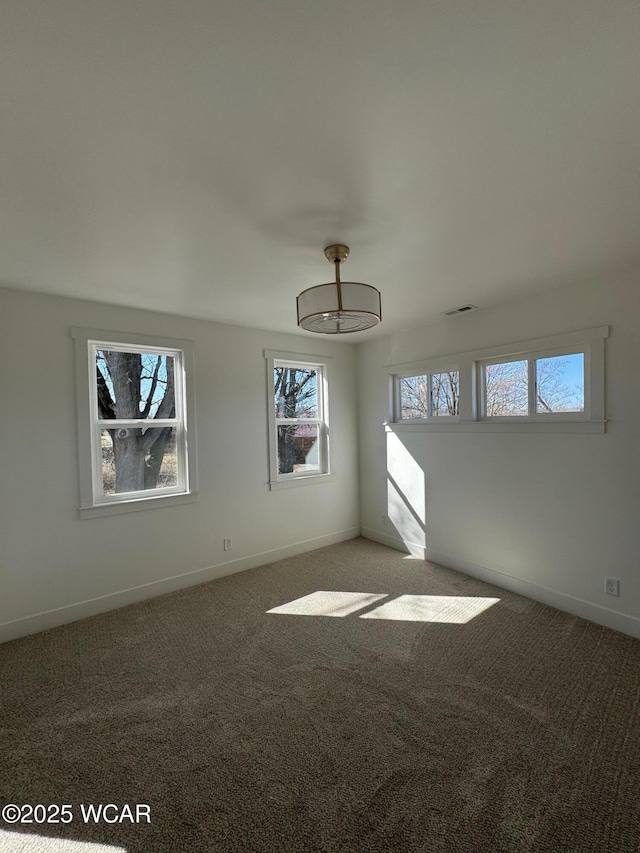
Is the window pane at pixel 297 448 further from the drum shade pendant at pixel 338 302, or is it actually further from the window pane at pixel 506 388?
the drum shade pendant at pixel 338 302

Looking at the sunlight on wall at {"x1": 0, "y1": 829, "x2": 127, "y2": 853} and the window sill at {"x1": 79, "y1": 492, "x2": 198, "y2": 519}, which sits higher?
the window sill at {"x1": 79, "y1": 492, "x2": 198, "y2": 519}

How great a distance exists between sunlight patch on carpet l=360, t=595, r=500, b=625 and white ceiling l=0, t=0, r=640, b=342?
2571 mm

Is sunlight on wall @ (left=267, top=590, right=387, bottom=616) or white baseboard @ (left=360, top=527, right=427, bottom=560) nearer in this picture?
sunlight on wall @ (left=267, top=590, right=387, bottom=616)

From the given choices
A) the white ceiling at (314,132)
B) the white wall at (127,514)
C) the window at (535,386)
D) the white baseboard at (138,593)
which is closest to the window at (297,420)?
the white wall at (127,514)

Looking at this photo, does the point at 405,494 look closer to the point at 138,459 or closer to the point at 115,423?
the point at 138,459

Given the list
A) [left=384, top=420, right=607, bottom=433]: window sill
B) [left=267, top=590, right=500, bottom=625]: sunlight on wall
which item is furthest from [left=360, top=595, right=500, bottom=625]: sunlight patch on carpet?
[left=384, top=420, right=607, bottom=433]: window sill

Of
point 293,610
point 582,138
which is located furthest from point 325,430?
point 582,138

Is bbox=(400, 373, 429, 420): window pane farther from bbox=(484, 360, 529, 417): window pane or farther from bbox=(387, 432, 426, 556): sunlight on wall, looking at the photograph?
bbox=(484, 360, 529, 417): window pane

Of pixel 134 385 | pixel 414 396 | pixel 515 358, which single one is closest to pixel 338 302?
pixel 515 358

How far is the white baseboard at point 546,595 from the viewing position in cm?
277

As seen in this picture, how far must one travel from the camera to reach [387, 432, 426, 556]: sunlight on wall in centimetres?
430

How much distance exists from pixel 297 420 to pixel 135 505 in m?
1.95

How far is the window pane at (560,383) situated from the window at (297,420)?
2337mm

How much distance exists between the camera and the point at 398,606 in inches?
126
